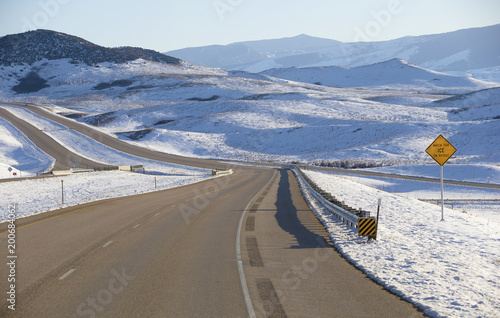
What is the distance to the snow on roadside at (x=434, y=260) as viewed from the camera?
26.0 feet

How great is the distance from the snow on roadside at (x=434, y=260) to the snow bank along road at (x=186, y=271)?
440 mm

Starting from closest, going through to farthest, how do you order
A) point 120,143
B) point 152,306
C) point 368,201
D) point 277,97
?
point 152,306 → point 368,201 → point 120,143 → point 277,97

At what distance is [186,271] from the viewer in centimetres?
966

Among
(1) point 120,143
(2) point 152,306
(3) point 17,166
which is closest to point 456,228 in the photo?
(2) point 152,306

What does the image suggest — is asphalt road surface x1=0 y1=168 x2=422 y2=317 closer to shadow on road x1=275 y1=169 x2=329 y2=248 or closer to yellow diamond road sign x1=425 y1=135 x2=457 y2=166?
shadow on road x1=275 y1=169 x2=329 y2=248

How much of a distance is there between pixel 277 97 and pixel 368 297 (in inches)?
5872

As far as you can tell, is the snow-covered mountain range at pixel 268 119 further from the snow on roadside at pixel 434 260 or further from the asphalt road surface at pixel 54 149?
the snow on roadside at pixel 434 260

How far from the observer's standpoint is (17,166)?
65562mm

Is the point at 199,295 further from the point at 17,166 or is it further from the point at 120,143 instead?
the point at 120,143

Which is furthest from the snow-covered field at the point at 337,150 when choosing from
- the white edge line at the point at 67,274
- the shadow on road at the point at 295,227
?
the white edge line at the point at 67,274

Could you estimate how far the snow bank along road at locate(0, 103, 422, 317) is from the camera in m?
7.35

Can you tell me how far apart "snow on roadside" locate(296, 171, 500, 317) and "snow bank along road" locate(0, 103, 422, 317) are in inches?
17.3

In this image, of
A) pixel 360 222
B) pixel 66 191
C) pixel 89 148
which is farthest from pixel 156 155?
pixel 360 222

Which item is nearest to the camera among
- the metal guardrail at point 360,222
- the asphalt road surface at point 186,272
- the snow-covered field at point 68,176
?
the asphalt road surface at point 186,272
